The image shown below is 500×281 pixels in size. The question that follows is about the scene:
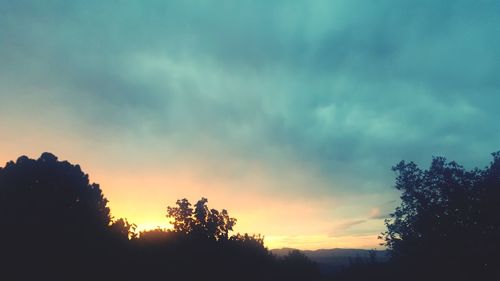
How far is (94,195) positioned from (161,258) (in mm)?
12098

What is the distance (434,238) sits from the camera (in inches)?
1565

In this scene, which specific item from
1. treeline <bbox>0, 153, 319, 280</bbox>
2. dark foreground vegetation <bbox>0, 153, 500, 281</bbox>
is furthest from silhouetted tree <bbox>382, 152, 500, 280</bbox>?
Answer: treeline <bbox>0, 153, 319, 280</bbox>

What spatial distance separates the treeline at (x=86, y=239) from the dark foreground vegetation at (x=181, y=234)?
0.09 metres

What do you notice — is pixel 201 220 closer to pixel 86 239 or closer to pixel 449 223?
pixel 86 239

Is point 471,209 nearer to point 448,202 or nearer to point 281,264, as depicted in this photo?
point 448,202

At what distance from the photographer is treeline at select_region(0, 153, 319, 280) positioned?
3231 cm

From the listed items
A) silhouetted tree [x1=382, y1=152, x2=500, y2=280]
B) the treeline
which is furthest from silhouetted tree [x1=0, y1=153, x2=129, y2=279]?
silhouetted tree [x1=382, y1=152, x2=500, y2=280]

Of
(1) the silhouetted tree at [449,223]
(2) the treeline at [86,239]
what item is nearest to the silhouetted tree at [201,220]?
(2) the treeline at [86,239]

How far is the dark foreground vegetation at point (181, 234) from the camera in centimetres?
3294

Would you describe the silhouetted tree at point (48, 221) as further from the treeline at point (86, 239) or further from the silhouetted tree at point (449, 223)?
the silhouetted tree at point (449, 223)

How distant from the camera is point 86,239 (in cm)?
3531

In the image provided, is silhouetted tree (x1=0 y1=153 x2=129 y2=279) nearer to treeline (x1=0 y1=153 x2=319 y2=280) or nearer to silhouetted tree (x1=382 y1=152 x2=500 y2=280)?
treeline (x1=0 y1=153 x2=319 y2=280)

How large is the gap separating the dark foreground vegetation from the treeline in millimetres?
95

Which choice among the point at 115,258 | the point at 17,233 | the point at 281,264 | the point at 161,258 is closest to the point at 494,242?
the point at 281,264
